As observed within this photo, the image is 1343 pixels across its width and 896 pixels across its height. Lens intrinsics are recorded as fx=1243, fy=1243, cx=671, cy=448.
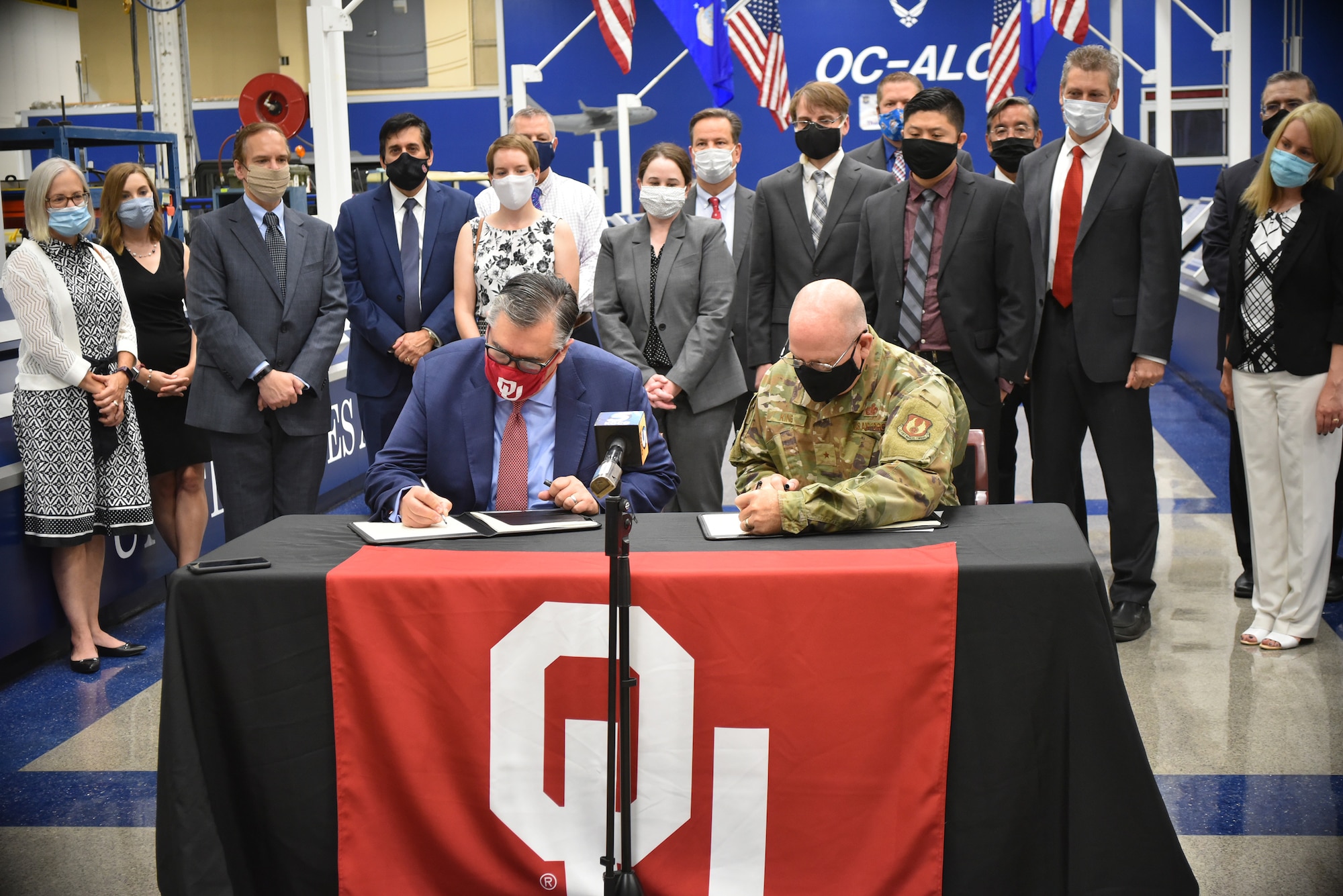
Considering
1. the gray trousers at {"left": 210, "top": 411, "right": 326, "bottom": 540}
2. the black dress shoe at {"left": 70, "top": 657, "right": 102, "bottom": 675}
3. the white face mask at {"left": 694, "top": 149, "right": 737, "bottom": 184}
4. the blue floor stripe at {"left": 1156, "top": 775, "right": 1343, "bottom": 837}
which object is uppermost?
the white face mask at {"left": 694, "top": 149, "right": 737, "bottom": 184}

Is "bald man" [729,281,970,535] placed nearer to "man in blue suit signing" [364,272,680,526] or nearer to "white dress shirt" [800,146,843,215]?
"man in blue suit signing" [364,272,680,526]

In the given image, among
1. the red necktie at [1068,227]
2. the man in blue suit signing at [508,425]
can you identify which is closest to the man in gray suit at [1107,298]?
the red necktie at [1068,227]

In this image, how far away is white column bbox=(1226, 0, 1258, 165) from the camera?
24.5 feet

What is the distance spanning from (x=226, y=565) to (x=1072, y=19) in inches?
308

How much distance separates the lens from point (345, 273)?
5.06 metres

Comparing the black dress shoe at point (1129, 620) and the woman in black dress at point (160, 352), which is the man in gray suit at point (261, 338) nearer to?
the woman in black dress at point (160, 352)

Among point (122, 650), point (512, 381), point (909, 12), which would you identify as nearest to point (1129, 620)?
point (512, 381)

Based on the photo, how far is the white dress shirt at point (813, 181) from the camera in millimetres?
4941

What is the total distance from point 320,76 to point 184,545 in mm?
2698

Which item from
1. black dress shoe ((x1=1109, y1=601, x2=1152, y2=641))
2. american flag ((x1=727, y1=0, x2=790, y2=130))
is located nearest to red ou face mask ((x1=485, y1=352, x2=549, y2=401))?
black dress shoe ((x1=1109, y1=601, x2=1152, y2=641))

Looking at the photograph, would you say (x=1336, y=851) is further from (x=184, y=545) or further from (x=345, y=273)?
(x=184, y=545)

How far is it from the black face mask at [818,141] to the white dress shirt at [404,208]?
1.52 m

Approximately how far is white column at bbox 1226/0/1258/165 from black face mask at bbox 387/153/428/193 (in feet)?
16.5

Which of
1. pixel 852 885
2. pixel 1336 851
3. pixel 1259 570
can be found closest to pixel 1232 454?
pixel 1259 570
